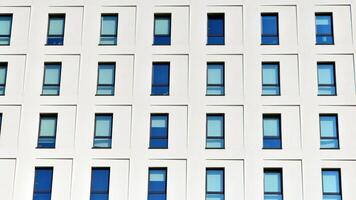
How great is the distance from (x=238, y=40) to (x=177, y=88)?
Result: 355 cm

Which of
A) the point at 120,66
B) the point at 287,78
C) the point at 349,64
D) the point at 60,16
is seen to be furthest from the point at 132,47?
the point at 349,64

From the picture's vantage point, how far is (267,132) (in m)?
33.3

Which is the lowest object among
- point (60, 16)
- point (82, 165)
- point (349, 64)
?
point (82, 165)

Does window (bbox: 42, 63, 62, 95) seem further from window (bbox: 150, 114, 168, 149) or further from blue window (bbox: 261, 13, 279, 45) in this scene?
blue window (bbox: 261, 13, 279, 45)

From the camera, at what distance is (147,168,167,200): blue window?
1273 inches

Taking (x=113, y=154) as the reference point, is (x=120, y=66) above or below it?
above

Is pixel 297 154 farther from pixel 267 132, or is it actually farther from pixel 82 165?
pixel 82 165

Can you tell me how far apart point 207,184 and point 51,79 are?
8.43 m

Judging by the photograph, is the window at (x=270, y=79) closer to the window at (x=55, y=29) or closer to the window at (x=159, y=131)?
the window at (x=159, y=131)

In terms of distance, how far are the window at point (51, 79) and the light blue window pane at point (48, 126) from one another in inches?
47.2

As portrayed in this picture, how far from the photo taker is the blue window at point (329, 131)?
3291 cm

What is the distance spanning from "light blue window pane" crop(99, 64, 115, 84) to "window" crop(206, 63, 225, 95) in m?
4.29

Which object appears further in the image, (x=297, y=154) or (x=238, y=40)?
(x=238, y=40)

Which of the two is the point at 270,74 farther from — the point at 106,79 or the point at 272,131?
the point at 106,79
